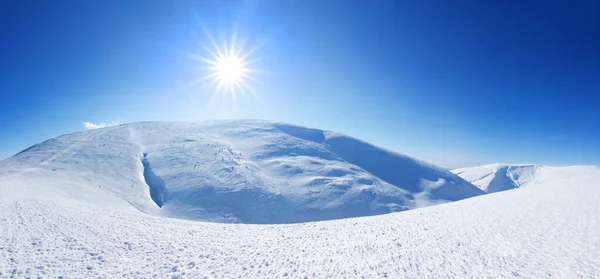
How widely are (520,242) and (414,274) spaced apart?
5.35 metres

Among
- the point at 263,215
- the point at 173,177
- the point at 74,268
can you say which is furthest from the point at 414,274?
the point at 173,177

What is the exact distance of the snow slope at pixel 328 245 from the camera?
9.28m

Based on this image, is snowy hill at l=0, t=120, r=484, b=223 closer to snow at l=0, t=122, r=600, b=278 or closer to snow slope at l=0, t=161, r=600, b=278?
snow at l=0, t=122, r=600, b=278

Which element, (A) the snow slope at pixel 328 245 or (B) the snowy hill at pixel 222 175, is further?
(B) the snowy hill at pixel 222 175

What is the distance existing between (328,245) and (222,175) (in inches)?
2524

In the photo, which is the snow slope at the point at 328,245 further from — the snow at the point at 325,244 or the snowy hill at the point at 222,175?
the snowy hill at the point at 222,175

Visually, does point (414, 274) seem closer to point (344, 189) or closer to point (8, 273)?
point (8, 273)

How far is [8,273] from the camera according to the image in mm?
A: 9859

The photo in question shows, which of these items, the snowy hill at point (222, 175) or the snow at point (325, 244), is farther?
the snowy hill at point (222, 175)

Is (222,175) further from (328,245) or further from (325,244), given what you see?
(328,245)

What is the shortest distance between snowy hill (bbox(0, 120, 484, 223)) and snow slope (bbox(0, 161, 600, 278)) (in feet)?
69.4

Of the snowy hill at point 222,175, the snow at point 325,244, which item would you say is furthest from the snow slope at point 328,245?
the snowy hill at point 222,175

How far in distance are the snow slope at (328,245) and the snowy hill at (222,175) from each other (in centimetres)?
2115

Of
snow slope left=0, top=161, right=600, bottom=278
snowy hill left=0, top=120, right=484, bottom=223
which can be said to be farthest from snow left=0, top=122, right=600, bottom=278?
snowy hill left=0, top=120, right=484, bottom=223
